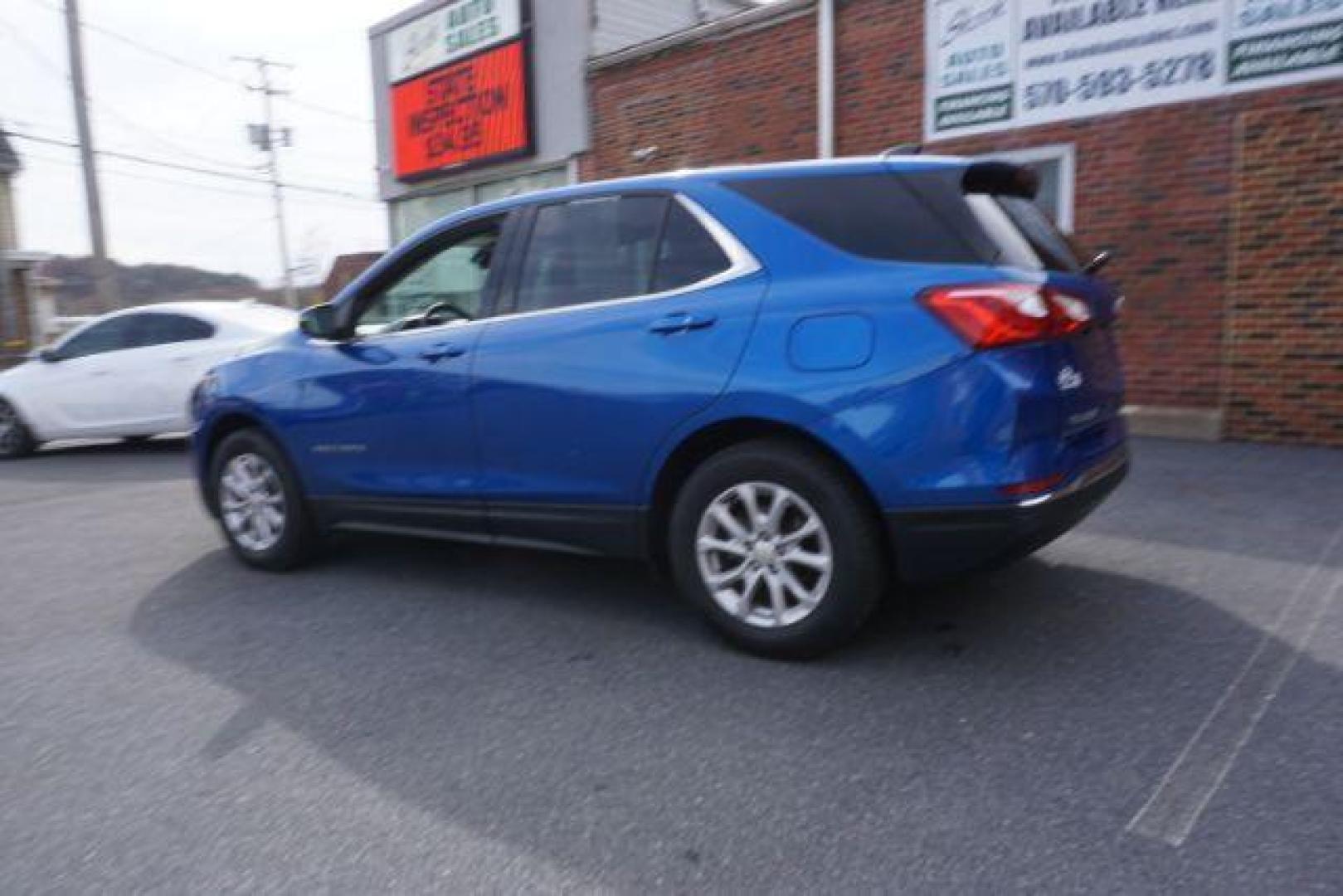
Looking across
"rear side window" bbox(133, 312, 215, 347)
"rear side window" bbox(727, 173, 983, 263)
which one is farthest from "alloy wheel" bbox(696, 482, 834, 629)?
"rear side window" bbox(133, 312, 215, 347)

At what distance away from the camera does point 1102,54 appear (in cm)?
780

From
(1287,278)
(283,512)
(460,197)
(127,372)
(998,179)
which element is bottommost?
(283,512)

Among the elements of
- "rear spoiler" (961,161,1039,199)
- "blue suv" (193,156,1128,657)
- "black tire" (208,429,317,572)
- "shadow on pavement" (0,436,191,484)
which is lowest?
"shadow on pavement" (0,436,191,484)

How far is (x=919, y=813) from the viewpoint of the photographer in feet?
7.61

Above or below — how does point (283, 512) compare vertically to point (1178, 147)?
below

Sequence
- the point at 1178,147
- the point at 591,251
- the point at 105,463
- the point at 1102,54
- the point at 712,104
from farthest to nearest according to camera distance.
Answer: the point at 712,104
the point at 105,463
the point at 1102,54
the point at 1178,147
the point at 591,251

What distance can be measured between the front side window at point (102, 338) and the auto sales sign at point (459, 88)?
19.3ft

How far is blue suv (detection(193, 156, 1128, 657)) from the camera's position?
292 cm

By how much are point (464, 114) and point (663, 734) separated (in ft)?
42.8

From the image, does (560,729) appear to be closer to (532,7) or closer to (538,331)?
(538,331)

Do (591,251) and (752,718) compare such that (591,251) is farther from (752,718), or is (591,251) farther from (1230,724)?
(1230,724)

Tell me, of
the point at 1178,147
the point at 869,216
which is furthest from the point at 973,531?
the point at 1178,147

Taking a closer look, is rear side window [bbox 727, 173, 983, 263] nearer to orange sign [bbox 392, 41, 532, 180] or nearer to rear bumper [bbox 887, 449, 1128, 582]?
rear bumper [bbox 887, 449, 1128, 582]

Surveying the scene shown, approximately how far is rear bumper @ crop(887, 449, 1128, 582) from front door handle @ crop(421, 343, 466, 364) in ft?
6.22
